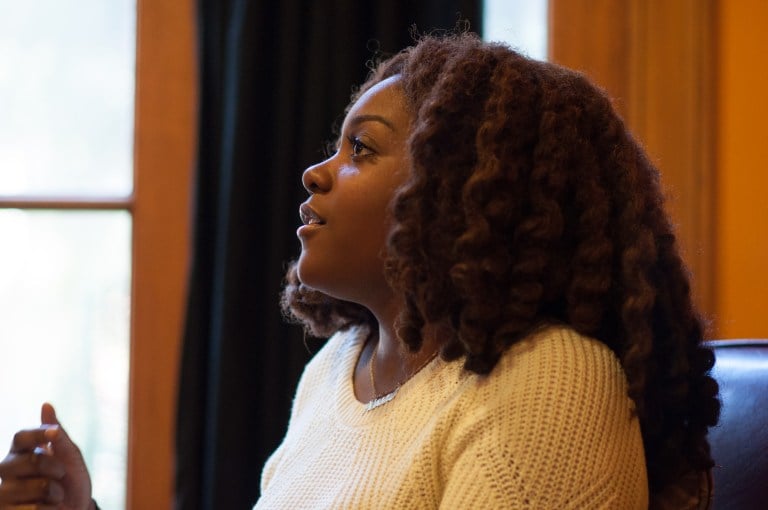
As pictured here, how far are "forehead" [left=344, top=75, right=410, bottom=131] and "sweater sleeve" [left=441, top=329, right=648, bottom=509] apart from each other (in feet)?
1.07

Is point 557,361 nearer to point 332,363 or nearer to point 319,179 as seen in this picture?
point 319,179

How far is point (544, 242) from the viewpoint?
881 millimetres

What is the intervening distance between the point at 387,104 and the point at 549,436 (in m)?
0.45

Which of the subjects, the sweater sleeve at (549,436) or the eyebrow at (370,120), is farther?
the eyebrow at (370,120)

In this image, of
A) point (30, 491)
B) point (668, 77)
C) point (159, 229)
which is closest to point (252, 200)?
point (159, 229)

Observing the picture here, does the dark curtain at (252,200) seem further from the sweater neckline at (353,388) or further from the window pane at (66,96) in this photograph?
the sweater neckline at (353,388)

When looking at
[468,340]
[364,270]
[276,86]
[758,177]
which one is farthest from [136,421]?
[758,177]

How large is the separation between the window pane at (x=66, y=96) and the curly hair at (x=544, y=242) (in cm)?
99

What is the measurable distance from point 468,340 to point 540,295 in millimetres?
87

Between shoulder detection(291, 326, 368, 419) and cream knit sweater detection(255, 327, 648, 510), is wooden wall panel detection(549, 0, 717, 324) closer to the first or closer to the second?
shoulder detection(291, 326, 368, 419)

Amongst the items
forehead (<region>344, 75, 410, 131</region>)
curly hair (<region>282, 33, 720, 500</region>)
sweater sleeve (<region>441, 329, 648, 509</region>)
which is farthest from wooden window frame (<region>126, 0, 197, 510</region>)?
sweater sleeve (<region>441, 329, 648, 509</region>)

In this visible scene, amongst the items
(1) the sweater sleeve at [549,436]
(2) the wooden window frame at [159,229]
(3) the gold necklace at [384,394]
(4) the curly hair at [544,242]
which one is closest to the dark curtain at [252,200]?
(2) the wooden window frame at [159,229]

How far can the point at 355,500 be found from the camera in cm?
93

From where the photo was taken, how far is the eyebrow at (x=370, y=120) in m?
1.04
